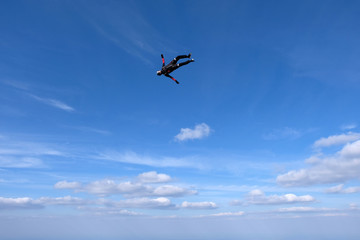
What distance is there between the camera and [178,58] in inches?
1521

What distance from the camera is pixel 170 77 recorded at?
139ft

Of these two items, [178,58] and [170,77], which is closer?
[178,58]

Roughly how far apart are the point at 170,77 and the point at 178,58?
4.67 metres
